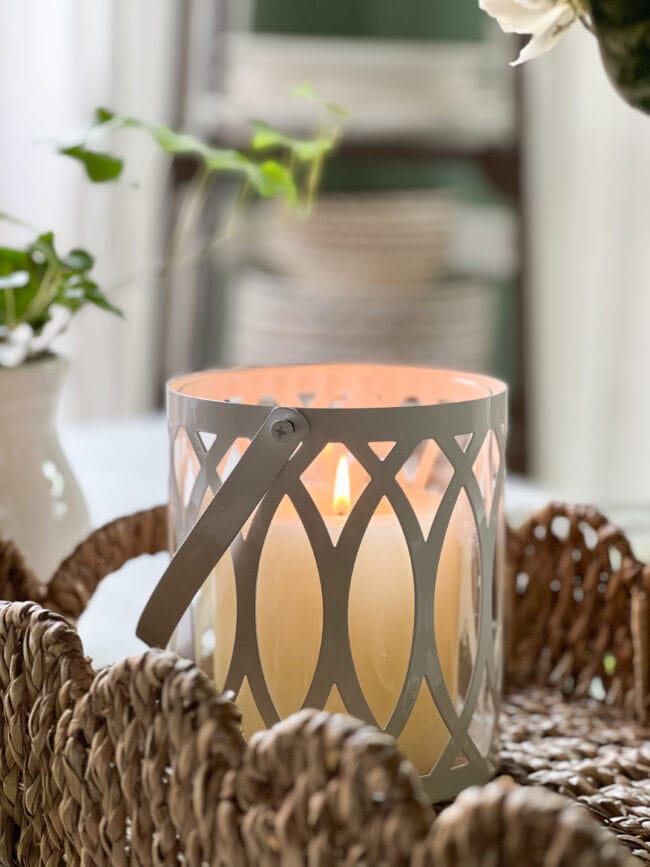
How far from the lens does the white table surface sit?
60 cm

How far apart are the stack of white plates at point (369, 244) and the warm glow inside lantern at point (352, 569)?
4.44 ft

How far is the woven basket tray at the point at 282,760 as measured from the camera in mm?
255

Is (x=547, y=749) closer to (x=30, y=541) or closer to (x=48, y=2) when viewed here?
(x=30, y=541)

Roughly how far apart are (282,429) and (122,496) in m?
0.56

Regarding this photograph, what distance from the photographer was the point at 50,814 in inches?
13.9

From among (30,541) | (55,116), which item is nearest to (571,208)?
(55,116)

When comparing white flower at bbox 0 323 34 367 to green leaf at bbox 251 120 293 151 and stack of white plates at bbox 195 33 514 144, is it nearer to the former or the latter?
green leaf at bbox 251 120 293 151

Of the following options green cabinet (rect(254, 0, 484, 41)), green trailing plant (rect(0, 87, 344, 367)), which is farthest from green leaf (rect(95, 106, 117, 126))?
green cabinet (rect(254, 0, 484, 41))

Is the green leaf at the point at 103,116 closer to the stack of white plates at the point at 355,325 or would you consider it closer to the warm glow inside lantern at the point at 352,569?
the warm glow inside lantern at the point at 352,569

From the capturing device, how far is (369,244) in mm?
1801

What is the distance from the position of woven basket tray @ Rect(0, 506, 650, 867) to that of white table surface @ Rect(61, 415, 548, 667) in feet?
0.30

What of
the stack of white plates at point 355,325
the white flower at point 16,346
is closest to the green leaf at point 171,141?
the white flower at point 16,346

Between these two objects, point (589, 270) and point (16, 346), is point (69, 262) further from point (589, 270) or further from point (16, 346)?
point (589, 270)

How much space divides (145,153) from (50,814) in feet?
5.67
